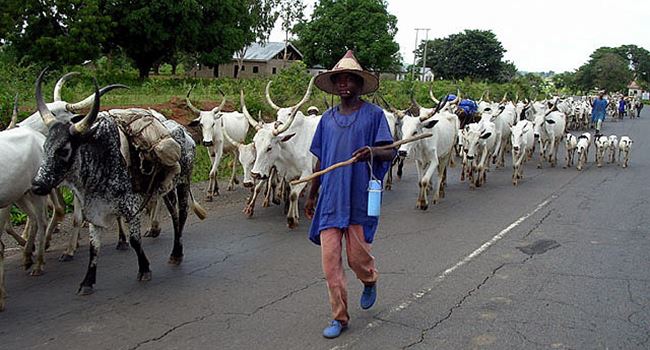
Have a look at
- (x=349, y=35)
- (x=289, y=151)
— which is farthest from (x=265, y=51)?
(x=289, y=151)

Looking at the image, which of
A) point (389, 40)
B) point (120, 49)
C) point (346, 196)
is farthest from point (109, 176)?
point (389, 40)

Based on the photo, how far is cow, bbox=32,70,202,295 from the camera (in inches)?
228

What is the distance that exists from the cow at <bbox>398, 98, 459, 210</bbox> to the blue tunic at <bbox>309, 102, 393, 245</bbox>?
4.44 metres

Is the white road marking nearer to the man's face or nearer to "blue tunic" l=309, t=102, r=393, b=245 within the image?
"blue tunic" l=309, t=102, r=393, b=245

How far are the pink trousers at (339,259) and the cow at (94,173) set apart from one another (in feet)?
7.93

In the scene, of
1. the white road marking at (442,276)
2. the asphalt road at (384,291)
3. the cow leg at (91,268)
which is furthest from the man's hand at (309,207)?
the cow leg at (91,268)

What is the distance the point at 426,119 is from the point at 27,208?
6.44 metres

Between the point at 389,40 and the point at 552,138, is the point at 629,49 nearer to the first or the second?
the point at 389,40

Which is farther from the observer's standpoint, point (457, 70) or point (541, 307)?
point (457, 70)

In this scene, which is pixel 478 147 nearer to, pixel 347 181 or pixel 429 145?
pixel 429 145

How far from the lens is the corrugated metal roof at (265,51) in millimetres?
59469

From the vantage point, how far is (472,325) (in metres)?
5.54

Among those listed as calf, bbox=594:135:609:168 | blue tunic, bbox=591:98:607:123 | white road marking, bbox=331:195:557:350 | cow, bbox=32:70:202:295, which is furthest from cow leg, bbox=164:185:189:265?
blue tunic, bbox=591:98:607:123

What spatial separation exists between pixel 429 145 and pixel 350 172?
633 cm
